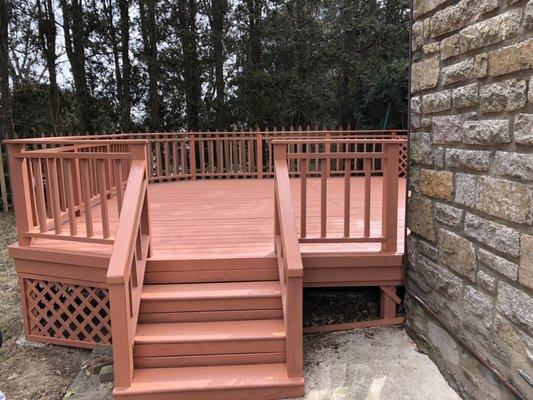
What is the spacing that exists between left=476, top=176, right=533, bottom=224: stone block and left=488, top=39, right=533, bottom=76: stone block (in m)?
0.53

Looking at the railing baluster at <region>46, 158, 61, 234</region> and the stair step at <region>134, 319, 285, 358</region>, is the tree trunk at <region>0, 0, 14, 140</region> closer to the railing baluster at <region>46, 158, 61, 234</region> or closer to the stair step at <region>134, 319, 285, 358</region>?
the railing baluster at <region>46, 158, 61, 234</region>

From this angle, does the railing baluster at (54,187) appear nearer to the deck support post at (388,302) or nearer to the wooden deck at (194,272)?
the wooden deck at (194,272)

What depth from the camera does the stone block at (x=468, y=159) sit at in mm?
2398

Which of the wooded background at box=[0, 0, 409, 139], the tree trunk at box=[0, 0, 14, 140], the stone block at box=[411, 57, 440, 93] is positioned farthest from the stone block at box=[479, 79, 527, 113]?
the tree trunk at box=[0, 0, 14, 140]

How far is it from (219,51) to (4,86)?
17.4 feet

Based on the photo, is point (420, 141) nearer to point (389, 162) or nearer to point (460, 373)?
point (389, 162)

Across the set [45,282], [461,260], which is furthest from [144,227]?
[461,260]

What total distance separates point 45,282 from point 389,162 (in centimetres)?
319

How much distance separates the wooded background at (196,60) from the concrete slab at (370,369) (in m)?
8.76

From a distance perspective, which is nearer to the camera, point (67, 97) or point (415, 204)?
point (415, 204)

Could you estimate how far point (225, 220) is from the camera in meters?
5.03

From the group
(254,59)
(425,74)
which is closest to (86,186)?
(425,74)

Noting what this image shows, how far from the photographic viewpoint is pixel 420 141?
10.4 feet

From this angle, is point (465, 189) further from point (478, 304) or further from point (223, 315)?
point (223, 315)
